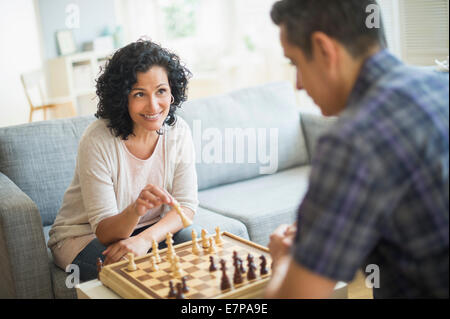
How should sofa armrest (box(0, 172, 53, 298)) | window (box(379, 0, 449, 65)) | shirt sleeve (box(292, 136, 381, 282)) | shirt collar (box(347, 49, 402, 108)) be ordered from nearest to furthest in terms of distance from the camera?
shirt sleeve (box(292, 136, 381, 282)) < shirt collar (box(347, 49, 402, 108)) < sofa armrest (box(0, 172, 53, 298)) < window (box(379, 0, 449, 65))

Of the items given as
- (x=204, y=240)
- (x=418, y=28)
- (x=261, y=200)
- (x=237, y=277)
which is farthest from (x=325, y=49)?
(x=418, y=28)

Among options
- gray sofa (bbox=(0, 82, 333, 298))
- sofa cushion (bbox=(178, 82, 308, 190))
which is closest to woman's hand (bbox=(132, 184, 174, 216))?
gray sofa (bbox=(0, 82, 333, 298))

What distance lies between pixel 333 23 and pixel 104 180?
46.6 inches

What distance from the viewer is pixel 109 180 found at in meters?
1.93

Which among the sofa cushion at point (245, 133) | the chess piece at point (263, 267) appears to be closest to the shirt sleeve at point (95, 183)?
the chess piece at point (263, 267)

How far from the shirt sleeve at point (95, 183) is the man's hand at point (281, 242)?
29.9 inches

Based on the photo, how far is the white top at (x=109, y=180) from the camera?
1.90m

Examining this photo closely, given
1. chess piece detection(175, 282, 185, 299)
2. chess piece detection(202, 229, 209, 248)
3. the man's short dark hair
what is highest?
the man's short dark hair

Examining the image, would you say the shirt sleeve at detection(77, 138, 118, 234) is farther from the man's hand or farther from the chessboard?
the man's hand

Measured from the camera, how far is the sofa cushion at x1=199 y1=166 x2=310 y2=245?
96.7 inches

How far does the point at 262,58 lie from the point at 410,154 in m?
6.02

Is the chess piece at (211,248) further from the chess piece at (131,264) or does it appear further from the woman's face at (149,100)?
the woman's face at (149,100)
